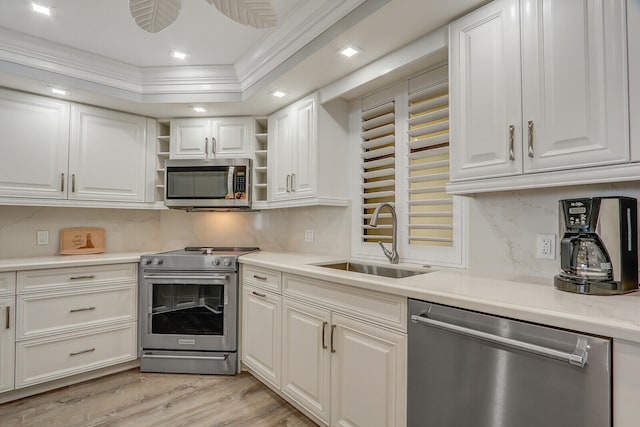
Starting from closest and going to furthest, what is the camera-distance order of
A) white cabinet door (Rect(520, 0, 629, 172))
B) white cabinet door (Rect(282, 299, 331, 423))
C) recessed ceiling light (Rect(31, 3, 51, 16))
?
→ white cabinet door (Rect(520, 0, 629, 172)) < white cabinet door (Rect(282, 299, 331, 423)) < recessed ceiling light (Rect(31, 3, 51, 16))

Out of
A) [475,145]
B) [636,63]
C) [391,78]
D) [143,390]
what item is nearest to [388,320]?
[475,145]

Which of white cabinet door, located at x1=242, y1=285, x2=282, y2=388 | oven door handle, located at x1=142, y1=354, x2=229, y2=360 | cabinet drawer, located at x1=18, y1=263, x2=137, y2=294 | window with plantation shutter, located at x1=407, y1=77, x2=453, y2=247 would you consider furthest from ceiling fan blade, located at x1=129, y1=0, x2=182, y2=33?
oven door handle, located at x1=142, y1=354, x2=229, y2=360

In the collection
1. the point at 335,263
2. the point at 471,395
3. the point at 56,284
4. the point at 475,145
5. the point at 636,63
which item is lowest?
the point at 471,395

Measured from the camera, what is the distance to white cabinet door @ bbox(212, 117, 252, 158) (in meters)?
3.12

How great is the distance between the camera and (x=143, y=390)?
235 centimetres

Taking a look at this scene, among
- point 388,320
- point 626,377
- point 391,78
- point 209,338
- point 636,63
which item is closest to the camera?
point 626,377

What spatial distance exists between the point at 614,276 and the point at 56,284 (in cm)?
318

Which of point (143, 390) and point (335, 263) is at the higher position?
point (335, 263)

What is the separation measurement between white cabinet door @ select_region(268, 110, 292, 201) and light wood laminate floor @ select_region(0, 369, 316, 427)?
59.4 inches

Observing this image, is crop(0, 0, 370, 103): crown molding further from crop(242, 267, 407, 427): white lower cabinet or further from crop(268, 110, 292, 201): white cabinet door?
crop(242, 267, 407, 427): white lower cabinet

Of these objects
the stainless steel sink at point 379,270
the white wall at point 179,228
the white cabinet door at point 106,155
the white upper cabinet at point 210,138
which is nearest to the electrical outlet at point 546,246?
the stainless steel sink at point 379,270

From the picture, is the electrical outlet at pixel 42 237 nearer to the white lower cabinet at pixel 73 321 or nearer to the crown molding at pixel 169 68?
the white lower cabinet at pixel 73 321

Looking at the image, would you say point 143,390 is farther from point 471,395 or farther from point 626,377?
point 626,377

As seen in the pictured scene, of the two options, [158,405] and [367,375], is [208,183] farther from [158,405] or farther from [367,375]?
[367,375]
